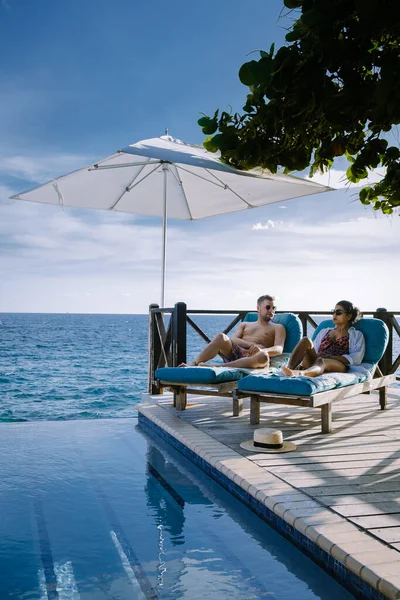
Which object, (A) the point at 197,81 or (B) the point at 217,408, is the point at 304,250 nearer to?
(A) the point at 197,81

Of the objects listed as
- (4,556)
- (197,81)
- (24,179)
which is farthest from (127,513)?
(24,179)

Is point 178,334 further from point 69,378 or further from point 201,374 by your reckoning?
point 69,378

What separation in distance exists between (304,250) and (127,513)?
2121 inches

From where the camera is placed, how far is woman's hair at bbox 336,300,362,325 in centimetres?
573

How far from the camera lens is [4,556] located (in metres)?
2.78

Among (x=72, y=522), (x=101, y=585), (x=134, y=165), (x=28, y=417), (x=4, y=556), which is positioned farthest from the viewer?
(x=28, y=417)

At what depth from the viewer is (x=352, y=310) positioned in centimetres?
575

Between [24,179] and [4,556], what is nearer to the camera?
[4,556]

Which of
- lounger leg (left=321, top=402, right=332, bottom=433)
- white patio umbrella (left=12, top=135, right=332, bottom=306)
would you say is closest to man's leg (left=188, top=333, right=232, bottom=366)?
white patio umbrella (left=12, top=135, right=332, bottom=306)

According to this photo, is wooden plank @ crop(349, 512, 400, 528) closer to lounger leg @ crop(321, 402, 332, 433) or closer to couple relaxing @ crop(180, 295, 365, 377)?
lounger leg @ crop(321, 402, 332, 433)

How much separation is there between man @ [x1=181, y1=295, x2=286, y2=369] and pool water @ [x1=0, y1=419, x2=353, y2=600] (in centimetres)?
128

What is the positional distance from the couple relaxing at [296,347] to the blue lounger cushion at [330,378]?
104 mm

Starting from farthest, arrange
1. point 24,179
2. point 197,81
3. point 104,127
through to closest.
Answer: point 24,179, point 104,127, point 197,81

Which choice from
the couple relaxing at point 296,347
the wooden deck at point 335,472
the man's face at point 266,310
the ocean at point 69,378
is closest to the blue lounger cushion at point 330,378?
the couple relaxing at point 296,347
